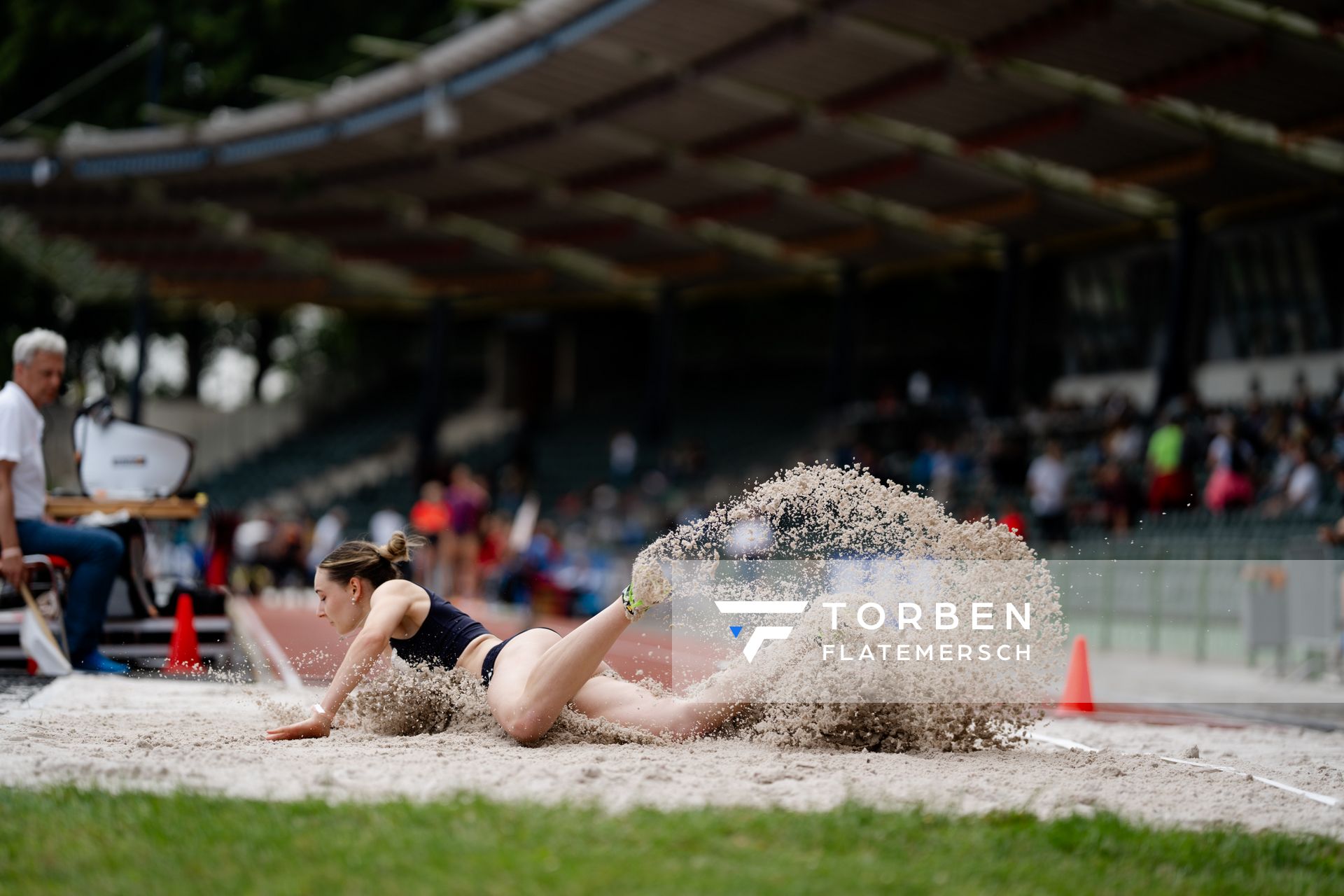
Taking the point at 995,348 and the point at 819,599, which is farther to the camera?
the point at 995,348

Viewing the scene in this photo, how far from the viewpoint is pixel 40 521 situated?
8898 millimetres

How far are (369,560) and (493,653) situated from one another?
28.1 inches

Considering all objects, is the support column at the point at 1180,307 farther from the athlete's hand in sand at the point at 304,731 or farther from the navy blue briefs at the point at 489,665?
the athlete's hand in sand at the point at 304,731

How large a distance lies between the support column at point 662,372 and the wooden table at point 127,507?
25.8 metres

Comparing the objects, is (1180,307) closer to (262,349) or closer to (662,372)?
(662,372)

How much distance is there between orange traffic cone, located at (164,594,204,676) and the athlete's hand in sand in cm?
385

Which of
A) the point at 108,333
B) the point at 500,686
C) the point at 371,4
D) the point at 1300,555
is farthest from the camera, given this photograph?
the point at 108,333

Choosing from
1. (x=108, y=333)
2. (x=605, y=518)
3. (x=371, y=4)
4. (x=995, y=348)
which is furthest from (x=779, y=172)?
(x=108, y=333)

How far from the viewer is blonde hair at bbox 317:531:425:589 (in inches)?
266

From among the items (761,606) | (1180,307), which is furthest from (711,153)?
(761,606)

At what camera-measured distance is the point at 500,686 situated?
21.2 feet

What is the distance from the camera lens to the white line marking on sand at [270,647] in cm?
1020

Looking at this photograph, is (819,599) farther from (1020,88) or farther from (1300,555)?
(1020,88)

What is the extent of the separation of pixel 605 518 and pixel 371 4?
21.6m
